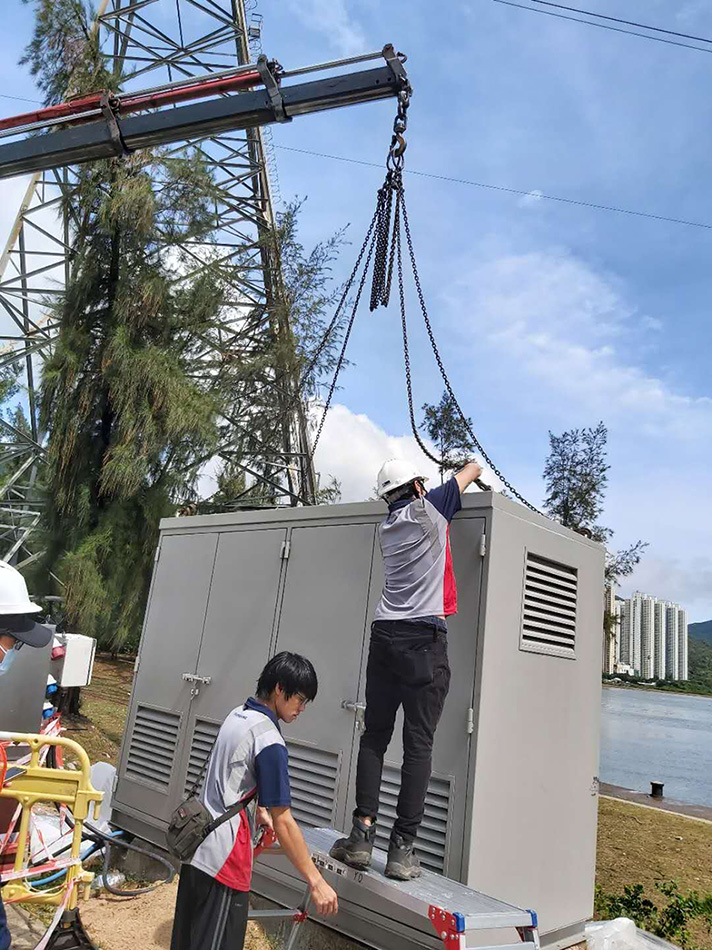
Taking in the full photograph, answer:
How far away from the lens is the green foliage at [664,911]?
5031 mm

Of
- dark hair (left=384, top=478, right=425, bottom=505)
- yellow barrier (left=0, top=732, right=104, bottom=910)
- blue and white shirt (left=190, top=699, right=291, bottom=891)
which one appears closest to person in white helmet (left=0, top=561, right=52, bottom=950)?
yellow barrier (left=0, top=732, right=104, bottom=910)

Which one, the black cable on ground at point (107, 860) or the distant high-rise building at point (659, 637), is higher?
the distant high-rise building at point (659, 637)

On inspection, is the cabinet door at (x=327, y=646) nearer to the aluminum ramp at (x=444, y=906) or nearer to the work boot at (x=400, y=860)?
the aluminum ramp at (x=444, y=906)

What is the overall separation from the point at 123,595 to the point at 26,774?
808 cm

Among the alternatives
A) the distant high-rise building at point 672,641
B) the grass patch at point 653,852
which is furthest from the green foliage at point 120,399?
the distant high-rise building at point 672,641

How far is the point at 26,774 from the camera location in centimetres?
308

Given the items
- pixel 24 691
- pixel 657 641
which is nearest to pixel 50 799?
pixel 24 691

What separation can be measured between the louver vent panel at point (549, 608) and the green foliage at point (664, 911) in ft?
7.37

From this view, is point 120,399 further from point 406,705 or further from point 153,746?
point 406,705

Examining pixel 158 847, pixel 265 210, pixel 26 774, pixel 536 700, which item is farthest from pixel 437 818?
pixel 265 210

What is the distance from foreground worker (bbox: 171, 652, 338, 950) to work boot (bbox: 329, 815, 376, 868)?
63cm

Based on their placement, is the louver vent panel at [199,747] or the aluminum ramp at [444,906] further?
the louver vent panel at [199,747]

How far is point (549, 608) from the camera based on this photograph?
407cm

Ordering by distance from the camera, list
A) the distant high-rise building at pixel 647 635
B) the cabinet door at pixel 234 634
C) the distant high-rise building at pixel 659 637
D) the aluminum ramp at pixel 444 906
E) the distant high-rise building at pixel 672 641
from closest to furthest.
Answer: the aluminum ramp at pixel 444 906, the cabinet door at pixel 234 634, the distant high-rise building at pixel 647 635, the distant high-rise building at pixel 659 637, the distant high-rise building at pixel 672 641
